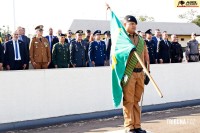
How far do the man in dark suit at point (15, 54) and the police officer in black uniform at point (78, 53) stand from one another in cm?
139

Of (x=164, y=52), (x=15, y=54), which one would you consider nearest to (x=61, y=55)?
(x=15, y=54)

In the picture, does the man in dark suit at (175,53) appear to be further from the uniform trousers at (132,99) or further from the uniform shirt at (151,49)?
the uniform trousers at (132,99)

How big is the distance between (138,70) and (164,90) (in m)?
4.81

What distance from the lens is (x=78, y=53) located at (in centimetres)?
1154

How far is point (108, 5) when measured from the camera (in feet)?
24.4

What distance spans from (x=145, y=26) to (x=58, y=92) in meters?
51.9

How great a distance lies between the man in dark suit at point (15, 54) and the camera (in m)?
10.5

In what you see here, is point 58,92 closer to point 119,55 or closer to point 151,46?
point 119,55

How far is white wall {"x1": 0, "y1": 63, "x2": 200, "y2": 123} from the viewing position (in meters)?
8.95

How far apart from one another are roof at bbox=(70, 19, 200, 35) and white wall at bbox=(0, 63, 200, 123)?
136 feet

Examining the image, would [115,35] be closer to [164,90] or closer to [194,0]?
[164,90]

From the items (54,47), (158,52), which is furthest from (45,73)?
(158,52)

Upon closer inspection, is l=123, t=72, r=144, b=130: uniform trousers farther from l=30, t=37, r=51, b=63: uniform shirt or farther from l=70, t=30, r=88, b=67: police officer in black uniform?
l=70, t=30, r=88, b=67: police officer in black uniform

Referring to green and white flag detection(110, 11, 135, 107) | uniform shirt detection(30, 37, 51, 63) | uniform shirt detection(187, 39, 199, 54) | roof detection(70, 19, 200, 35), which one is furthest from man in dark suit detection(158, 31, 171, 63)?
roof detection(70, 19, 200, 35)
